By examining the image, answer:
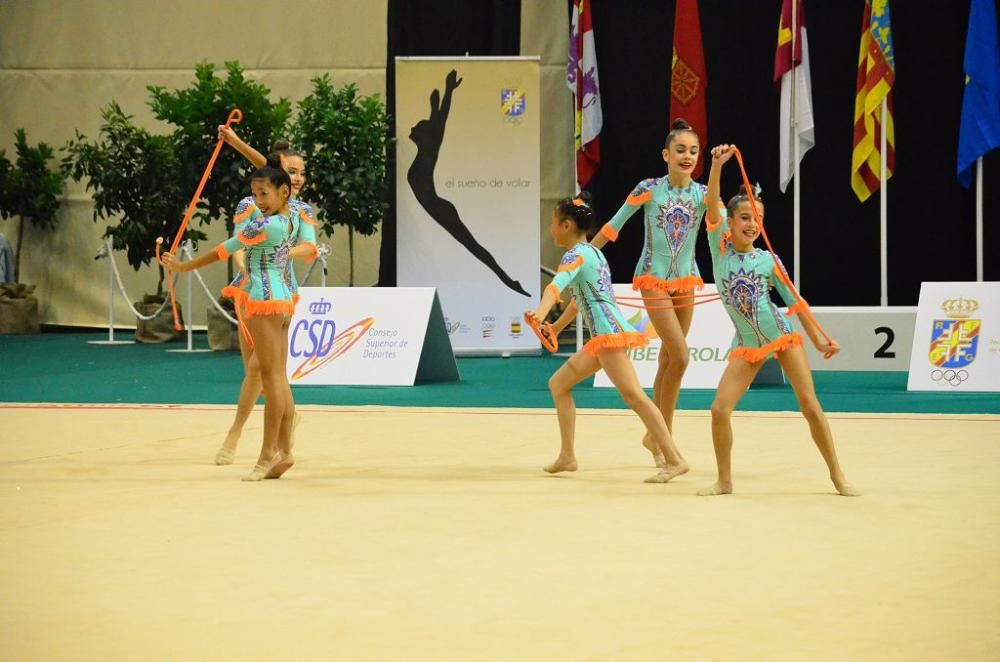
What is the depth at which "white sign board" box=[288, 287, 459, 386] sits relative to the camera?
10.7 m

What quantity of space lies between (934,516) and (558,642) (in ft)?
7.53

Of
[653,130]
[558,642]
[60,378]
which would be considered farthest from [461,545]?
[653,130]

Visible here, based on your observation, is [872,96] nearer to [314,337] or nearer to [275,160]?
[314,337]

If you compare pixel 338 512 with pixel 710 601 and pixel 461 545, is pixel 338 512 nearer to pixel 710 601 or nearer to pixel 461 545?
pixel 461 545

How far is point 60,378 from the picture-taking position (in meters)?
11.6

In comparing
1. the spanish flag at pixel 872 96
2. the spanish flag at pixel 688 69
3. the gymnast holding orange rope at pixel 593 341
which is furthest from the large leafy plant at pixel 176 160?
the gymnast holding orange rope at pixel 593 341

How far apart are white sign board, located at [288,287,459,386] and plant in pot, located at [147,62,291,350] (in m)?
3.26

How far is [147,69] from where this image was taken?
→ 1702 cm

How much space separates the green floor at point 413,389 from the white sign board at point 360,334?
6.2 inches

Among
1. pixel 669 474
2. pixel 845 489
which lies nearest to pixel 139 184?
pixel 669 474

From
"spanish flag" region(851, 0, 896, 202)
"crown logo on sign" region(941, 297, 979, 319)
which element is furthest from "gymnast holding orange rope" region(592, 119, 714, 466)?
"spanish flag" region(851, 0, 896, 202)

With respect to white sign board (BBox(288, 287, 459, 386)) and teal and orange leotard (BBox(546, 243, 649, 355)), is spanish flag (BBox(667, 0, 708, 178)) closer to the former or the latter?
white sign board (BBox(288, 287, 459, 386))

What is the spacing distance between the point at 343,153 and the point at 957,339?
6.25 metres

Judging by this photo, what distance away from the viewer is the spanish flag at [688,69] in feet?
44.6
